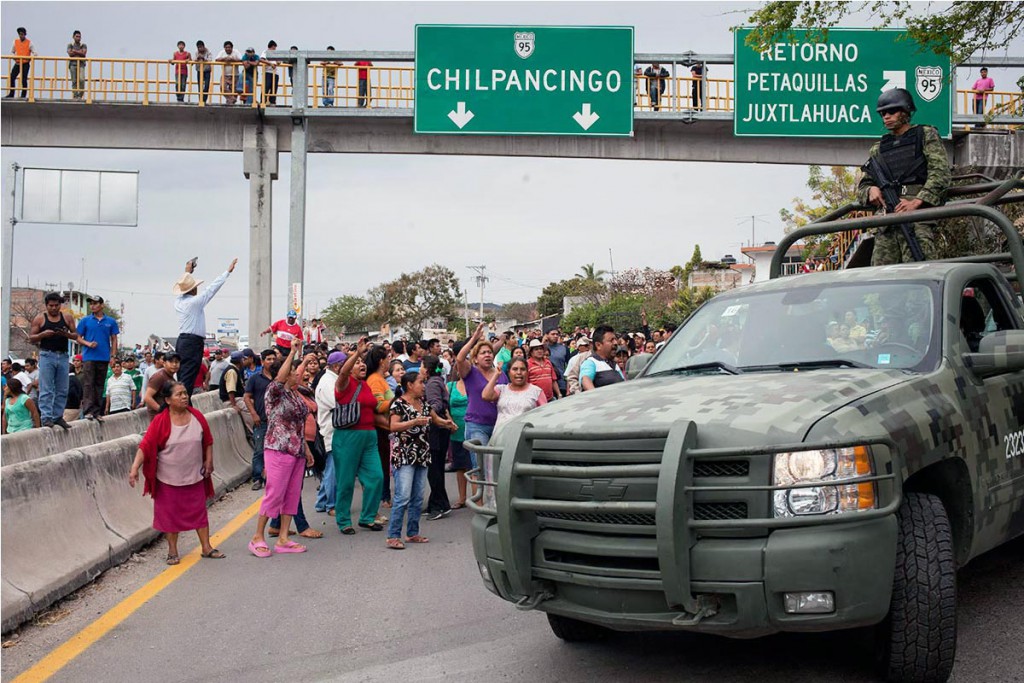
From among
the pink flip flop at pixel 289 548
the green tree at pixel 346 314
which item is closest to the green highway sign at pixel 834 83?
the pink flip flop at pixel 289 548

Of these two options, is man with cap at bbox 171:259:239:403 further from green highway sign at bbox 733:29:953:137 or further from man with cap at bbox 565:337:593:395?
green highway sign at bbox 733:29:953:137

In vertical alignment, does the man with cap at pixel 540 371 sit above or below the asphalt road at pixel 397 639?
above

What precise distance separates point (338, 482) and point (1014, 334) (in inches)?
253

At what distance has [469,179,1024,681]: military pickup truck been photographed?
418 cm

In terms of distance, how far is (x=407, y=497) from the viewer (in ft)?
30.1

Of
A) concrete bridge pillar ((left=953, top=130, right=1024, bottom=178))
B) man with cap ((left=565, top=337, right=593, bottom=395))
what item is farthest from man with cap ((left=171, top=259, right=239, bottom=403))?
concrete bridge pillar ((left=953, top=130, right=1024, bottom=178))

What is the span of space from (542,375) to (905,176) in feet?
17.2

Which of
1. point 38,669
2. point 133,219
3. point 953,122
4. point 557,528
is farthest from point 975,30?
point 133,219

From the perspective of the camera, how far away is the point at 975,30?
560 inches

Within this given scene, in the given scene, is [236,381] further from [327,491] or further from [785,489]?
[785,489]

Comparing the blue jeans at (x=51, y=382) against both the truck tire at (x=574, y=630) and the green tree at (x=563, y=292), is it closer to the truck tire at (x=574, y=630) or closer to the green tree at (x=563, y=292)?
the truck tire at (x=574, y=630)

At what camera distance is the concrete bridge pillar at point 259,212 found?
24375mm

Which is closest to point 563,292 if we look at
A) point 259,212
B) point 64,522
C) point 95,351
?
point 259,212

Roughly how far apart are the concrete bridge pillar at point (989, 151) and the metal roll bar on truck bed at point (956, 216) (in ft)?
53.6
